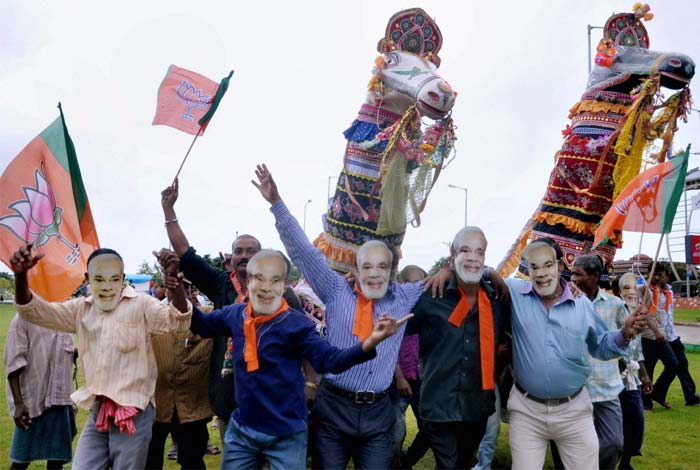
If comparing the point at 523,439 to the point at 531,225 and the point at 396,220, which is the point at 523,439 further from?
the point at 531,225

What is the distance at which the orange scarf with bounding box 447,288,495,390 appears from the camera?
3.65 metres

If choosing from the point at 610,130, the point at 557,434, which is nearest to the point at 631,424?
the point at 557,434

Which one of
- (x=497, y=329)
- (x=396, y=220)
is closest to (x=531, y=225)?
(x=396, y=220)

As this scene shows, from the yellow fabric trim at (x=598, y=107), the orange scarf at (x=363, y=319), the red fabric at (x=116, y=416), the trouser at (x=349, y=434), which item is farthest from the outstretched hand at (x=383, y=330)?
the yellow fabric trim at (x=598, y=107)

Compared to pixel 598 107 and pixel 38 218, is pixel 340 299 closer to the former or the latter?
pixel 38 218

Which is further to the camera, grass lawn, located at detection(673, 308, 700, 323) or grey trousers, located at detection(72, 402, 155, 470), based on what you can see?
grass lawn, located at detection(673, 308, 700, 323)

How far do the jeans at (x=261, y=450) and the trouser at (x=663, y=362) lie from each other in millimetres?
6049

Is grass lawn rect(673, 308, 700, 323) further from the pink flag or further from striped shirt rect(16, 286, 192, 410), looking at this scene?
striped shirt rect(16, 286, 192, 410)

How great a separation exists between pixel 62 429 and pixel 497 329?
10.7 ft

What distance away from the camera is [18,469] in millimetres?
4566

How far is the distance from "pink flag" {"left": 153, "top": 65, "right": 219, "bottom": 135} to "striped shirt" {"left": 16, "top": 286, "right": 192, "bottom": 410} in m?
1.55

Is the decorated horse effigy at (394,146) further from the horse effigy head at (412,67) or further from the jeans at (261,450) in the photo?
the jeans at (261,450)

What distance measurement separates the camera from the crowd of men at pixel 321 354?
3318 millimetres

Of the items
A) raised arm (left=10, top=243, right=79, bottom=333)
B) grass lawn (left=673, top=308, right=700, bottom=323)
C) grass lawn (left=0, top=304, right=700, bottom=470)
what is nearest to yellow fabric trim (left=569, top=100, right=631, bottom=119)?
grass lawn (left=0, top=304, right=700, bottom=470)
